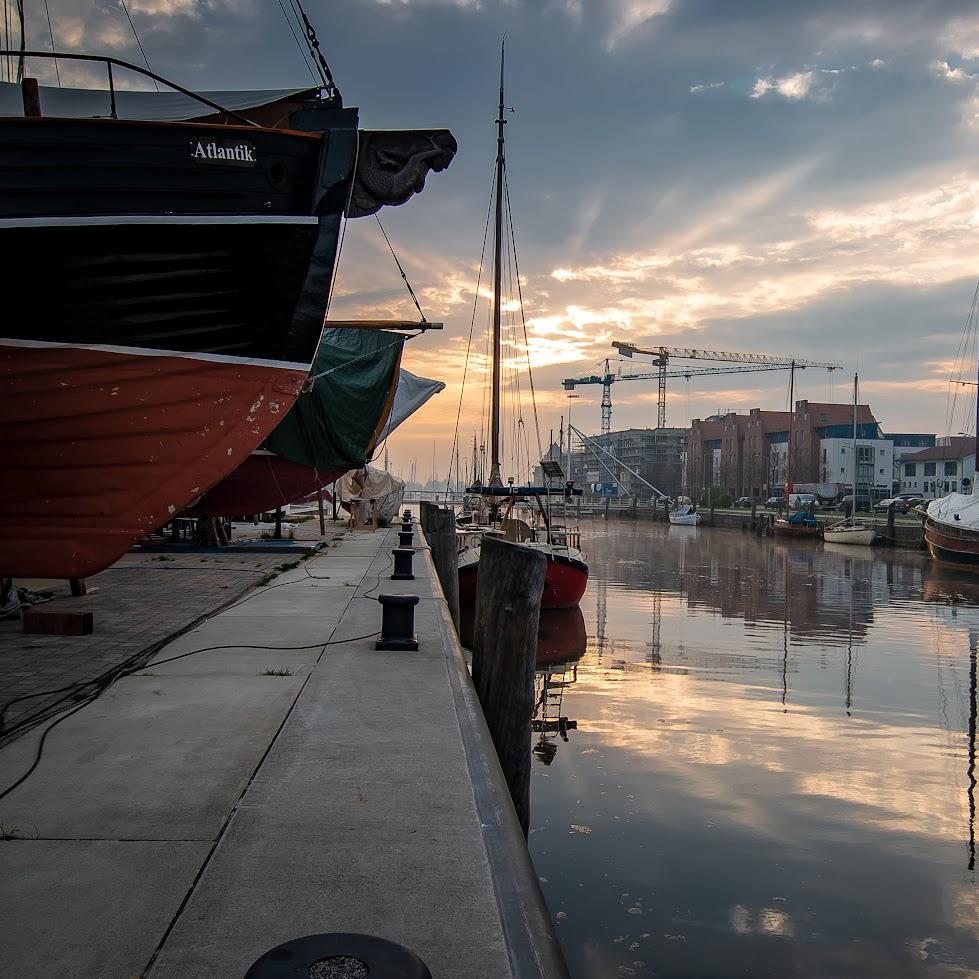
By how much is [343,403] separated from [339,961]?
761 inches

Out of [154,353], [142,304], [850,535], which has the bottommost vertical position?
[850,535]

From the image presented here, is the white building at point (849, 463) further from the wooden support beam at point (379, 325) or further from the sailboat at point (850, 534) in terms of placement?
the wooden support beam at point (379, 325)

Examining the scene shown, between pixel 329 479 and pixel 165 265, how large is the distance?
14099 millimetres

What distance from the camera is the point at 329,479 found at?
21656 millimetres

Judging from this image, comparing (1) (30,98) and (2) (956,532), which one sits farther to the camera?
(2) (956,532)

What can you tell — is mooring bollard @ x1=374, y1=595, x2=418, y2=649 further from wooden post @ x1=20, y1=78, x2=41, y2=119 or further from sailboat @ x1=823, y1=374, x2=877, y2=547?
sailboat @ x1=823, y1=374, x2=877, y2=547

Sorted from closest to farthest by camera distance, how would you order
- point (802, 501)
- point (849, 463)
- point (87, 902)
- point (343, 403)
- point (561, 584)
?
point (87, 902) → point (561, 584) → point (343, 403) → point (802, 501) → point (849, 463)

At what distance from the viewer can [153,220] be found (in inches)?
298

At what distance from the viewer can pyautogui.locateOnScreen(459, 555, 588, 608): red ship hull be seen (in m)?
16.9

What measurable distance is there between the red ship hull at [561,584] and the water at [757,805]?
0.59m

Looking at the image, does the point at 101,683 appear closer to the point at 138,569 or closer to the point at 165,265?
the point at 165,265

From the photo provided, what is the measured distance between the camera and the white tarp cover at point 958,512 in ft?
112

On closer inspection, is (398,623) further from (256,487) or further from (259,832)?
(256,487)

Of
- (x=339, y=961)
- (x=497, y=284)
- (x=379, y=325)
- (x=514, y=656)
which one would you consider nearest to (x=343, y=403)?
(x=379, y=325)
